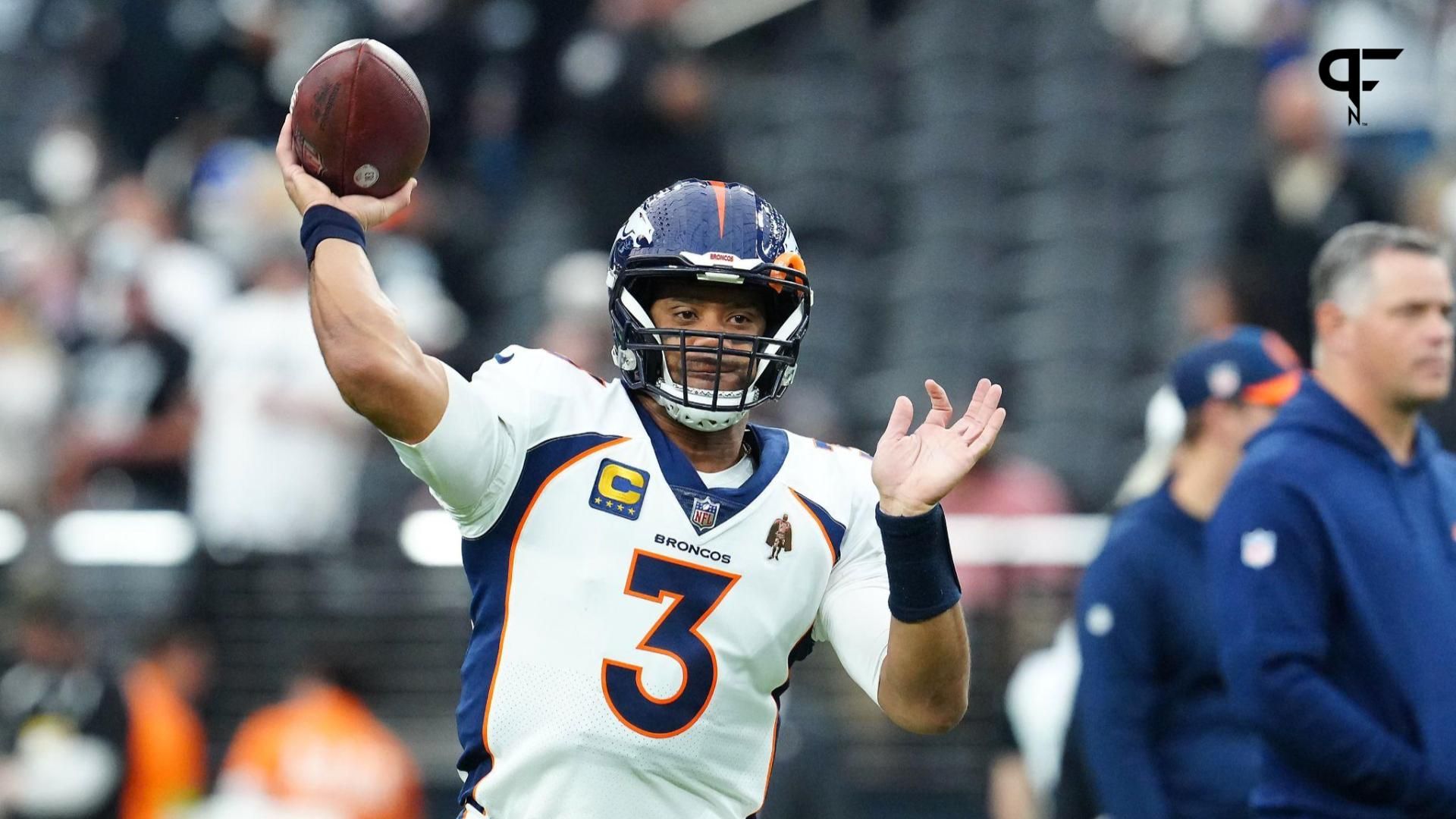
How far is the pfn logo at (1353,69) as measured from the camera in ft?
28.8

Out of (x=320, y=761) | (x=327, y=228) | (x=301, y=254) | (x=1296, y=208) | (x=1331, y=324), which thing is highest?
(x=1296, y=208)

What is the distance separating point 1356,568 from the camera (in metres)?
4.51

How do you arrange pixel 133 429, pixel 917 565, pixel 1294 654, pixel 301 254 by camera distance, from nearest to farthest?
pixel 917 565
pixel 1294 654
pixel 301 254
pixel 133 429

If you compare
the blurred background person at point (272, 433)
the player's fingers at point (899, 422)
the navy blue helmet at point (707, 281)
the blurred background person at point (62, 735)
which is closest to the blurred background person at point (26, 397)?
the blurred background person at point (272, 433)

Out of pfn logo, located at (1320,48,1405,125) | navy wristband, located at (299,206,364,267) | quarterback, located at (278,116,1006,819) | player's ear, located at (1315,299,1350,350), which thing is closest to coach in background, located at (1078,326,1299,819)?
player's ear, located at (1315,299,1350,350)

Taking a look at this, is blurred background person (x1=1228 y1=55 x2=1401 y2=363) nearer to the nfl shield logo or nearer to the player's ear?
the player's ear

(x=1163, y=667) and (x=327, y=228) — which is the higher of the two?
(x=327, y=228)

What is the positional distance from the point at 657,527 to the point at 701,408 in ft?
0.72

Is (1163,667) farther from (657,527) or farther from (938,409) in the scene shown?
(657,527)

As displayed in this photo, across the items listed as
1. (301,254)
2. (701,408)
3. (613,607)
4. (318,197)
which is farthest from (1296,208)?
(318,197)

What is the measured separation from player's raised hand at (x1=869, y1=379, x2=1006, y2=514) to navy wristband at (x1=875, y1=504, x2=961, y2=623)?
0.02m

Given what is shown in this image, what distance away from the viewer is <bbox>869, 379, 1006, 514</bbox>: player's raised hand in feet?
10.8

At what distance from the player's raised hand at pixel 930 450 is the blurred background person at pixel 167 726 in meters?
5.51

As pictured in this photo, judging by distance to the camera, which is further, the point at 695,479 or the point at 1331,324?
the point at 1331,324
